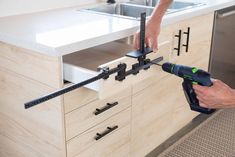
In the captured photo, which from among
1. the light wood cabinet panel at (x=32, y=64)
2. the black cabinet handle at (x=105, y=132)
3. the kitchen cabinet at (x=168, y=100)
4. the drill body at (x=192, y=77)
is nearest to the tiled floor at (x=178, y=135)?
the kitchen cabinet at (x=168, y=100)

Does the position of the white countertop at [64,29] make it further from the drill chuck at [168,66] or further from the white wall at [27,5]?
the drill chuck at [168,66]

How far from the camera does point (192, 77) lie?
1.21 m

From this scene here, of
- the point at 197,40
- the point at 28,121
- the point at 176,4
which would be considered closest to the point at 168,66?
the point at 28,121

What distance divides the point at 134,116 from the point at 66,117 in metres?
0.49

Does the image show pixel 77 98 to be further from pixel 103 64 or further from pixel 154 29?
pixel 154 29

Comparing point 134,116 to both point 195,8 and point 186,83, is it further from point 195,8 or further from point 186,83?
point 195,8

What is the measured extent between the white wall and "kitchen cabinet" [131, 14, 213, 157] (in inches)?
24.2

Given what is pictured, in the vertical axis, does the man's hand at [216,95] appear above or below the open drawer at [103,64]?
below

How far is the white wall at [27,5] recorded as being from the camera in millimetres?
1598

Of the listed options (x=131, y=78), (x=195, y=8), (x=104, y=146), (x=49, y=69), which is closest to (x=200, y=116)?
(x=195, y=8)

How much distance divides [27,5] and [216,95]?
105cm

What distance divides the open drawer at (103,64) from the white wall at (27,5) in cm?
44

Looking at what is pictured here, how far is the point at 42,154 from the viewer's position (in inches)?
54.3

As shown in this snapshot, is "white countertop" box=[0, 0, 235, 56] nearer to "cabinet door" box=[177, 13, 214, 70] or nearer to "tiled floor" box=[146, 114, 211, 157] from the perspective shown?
"cabinet door" box=[177, 13, 214, 70]
